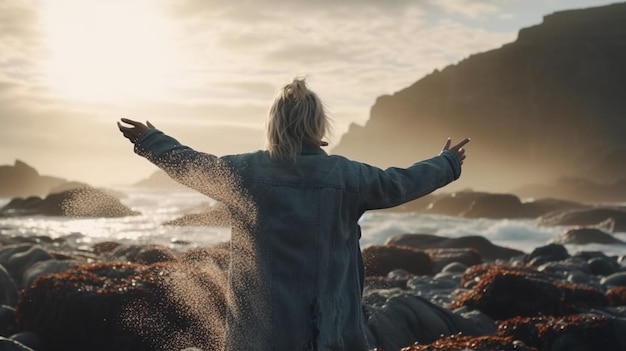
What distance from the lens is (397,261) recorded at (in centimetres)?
2036

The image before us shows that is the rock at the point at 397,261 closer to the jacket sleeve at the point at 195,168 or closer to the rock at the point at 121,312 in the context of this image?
the rock at the point at 121,312

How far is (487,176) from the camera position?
17750cm

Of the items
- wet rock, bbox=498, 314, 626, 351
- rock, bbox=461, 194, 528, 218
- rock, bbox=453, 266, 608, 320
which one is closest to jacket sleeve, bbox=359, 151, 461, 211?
wet rock, bbox=498, 314, 626, 351

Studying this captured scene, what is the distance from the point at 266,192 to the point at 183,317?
577cm

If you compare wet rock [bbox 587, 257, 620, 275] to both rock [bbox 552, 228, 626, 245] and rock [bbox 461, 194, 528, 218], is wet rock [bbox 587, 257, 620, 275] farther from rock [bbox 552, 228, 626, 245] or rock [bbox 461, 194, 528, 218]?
rock [bbox 461, 194, 528, 218]

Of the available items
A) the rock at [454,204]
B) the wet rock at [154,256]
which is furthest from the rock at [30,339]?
the rock at [454,204]

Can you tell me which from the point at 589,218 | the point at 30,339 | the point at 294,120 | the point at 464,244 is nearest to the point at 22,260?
the point at 30,339

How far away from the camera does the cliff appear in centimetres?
15775

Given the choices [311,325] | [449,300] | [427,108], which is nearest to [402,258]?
[449,300]

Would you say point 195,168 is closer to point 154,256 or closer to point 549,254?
point 154,256

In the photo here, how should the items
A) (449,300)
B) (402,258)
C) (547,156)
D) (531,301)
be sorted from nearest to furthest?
1. (531,301)
2. (449,300)
3. (402,258)
4. (547,156)

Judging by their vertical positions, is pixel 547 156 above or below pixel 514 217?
above

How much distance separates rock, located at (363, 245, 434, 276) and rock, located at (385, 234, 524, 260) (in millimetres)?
8742

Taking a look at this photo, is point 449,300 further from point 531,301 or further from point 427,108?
point 427,108
